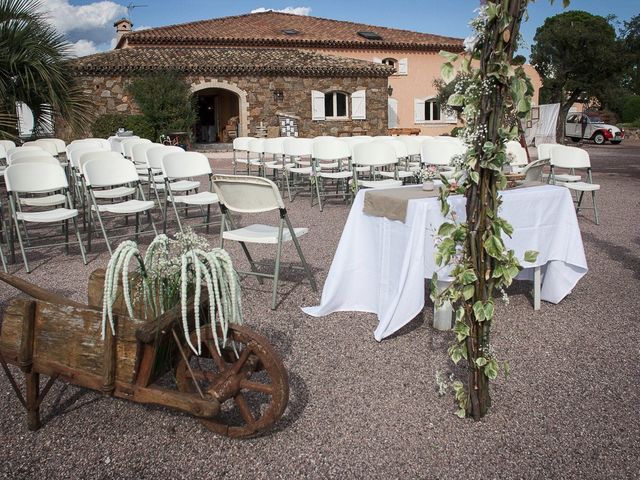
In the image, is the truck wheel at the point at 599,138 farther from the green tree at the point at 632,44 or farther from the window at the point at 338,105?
the window at the point at 338,105

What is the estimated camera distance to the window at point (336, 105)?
76.4ft

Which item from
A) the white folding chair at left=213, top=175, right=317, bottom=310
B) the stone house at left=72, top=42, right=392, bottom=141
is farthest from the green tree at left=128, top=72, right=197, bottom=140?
the white folding chair at left=213, top=175, right=317, bottom=310

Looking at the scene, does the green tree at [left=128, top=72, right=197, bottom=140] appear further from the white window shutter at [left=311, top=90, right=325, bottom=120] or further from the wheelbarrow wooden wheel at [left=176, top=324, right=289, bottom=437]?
the wheelbarrow wooden wheel at [left=176, top=324, right=289, bottom=437]

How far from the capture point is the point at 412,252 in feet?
10.8

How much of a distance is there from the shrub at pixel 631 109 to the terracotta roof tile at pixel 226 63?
16316 mm

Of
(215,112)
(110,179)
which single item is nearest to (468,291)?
(110,179)

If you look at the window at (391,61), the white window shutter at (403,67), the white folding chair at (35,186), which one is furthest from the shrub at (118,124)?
the white window shutter at (403,67)

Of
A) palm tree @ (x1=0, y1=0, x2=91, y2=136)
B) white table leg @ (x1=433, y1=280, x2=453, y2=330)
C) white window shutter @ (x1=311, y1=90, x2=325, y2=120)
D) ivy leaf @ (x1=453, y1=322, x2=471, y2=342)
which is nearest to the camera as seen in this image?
ivy leaf @ (x1=453, y1=322, x2=471, y2=342)

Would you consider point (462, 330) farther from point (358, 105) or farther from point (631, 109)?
point (631, 109)

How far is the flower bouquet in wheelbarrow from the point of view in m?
2.19

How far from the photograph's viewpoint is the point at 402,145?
8.32 m

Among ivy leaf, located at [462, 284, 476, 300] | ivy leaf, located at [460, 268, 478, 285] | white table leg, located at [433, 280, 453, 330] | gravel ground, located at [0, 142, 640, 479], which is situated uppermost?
ivy leaf, located at [460, 268, 478, 285]

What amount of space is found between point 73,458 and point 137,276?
2.41ft

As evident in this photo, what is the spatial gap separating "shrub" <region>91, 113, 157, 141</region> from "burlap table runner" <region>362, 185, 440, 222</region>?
16.3 m
